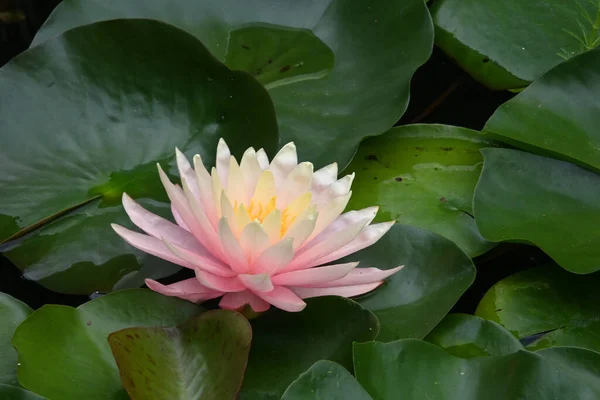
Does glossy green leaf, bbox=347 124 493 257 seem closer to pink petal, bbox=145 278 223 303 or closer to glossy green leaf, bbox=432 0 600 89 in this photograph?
glossy green leaf, bbox=432 0 600 89

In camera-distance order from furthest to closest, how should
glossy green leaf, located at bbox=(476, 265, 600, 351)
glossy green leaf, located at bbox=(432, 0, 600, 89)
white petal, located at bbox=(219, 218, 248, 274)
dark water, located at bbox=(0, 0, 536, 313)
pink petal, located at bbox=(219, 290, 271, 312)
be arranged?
dark water, located at bbox=(0, 0, 536, 313), glossy green leaf, located at bbox=(432, 0, 600, 89), glossy green leaf, located at bbox=(476, 265, 600, 351), pink petal, located at bbox=(219, 290, 271, 312), white petal, located at bbox=(219, 218, 248, 274)

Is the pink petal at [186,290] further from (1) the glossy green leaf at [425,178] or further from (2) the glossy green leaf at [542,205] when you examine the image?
(2) the glossy green leaf at [542,205]

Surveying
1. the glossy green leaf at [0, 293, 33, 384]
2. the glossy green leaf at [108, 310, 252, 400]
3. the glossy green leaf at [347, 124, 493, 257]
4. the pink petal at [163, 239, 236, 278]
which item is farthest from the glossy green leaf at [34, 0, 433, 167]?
the glossy green leaf at [0, 293, 33, 384]

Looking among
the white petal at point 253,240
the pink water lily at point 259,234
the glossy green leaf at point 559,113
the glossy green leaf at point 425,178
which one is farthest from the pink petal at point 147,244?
the glossy green leaf at point 559,113

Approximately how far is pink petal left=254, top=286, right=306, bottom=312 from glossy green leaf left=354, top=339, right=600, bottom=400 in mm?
106

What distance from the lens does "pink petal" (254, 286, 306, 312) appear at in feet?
2.97

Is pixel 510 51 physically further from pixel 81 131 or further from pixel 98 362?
pixel 98 362

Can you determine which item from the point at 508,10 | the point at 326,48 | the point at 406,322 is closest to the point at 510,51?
the point at 508,10

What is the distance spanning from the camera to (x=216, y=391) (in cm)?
82

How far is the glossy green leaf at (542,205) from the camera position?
1091 millimetres

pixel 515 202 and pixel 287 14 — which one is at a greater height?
pixel 287 14

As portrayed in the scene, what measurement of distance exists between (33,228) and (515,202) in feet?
2.93

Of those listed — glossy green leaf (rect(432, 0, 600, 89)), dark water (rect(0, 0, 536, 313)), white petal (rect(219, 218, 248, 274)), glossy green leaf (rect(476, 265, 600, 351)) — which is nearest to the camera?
white petal (rect(219, 218, 248, 274))

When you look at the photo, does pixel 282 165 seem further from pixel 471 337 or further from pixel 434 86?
pixel 434 86
